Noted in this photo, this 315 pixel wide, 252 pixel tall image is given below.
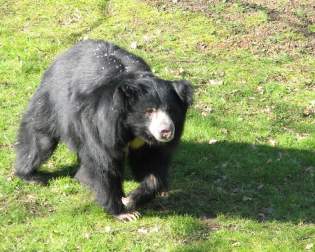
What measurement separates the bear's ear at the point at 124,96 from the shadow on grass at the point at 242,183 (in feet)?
4.25

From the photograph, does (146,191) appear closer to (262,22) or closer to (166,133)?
(166,133)

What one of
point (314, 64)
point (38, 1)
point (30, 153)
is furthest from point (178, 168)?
point (38, 1)

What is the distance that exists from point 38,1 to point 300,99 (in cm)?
582

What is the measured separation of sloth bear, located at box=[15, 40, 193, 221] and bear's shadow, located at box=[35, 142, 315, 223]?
0.36 meters

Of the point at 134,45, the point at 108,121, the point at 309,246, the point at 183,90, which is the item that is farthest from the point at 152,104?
the point at 134,45

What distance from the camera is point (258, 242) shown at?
5234 millimetres

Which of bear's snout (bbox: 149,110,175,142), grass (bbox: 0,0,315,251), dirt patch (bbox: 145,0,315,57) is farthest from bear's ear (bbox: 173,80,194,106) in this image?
dirt patch (bbox: 145,0,315,57)

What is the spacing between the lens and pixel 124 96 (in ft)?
15.8

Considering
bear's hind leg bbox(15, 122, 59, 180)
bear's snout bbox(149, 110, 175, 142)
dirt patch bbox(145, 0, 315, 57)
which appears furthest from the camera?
dirt patch bbox(145, 0, 315, 57)

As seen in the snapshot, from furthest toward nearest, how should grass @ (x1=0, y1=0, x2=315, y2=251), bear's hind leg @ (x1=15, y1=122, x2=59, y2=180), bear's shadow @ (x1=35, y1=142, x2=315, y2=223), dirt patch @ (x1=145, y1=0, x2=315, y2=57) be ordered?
dirt patch @ (x1=145, y1=0, x2=315, y2=57) → bear's hind leg @ (x1=15, y1=122, x2=59, y2=180) → bear's shadow @ (x1=35, y1=142, x2=315, y2=223) → grass @ (x1=0, y1=0, x2=315, y2=251)

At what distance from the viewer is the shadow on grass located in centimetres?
588

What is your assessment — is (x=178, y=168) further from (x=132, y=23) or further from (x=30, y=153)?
(x=132, y=23)

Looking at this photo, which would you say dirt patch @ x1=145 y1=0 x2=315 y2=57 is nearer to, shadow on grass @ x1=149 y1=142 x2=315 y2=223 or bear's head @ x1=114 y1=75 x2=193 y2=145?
shadow on grass @ x1=149 y1=142 x2=315 y2=223

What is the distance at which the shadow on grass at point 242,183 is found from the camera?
19.3 feet
